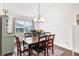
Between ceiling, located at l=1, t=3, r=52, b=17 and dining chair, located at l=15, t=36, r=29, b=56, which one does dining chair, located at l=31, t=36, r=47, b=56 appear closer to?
dining chair, located at l=15, t=36, r=29, b=56

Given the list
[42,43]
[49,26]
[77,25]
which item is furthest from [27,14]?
[77,25]

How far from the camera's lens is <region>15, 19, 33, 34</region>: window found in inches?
77.1

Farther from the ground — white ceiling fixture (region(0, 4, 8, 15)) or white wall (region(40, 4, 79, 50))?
white ceiling fixture (region(0, 4, 8, 15))

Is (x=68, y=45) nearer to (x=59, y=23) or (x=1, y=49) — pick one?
(x=59, y=23)

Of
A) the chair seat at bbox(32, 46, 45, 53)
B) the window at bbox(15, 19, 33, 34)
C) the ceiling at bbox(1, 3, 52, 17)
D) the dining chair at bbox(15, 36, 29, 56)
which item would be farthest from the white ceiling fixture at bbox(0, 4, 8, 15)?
the chair seat at bbox(32, 46, 45, 53)

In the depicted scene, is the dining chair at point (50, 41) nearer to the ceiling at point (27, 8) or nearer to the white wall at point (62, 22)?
the white wall at point (62, 22)

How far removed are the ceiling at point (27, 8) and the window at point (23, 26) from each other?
0.11 metres

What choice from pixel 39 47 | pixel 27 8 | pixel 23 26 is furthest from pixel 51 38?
pixel 27 8

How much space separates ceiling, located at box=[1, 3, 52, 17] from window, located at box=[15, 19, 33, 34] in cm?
11

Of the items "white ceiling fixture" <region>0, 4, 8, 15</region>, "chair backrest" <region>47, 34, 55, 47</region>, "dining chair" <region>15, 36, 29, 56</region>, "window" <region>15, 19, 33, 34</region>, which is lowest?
"dining chair" <region>15, 36, 29, 56</region>

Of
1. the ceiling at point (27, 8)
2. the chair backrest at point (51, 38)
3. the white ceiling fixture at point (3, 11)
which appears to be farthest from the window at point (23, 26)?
the chair backrest at point (51, 38)

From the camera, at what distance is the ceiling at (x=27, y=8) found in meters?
1.95

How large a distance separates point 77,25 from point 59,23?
29cm

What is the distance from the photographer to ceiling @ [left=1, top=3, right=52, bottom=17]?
1952mm
